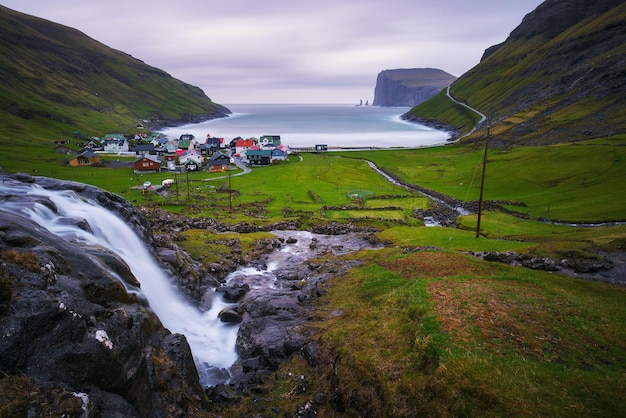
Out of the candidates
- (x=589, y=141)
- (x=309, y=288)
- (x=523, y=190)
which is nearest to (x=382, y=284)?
(x=309, y=288)

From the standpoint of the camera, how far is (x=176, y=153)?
155 m

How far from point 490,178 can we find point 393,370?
98186 mm

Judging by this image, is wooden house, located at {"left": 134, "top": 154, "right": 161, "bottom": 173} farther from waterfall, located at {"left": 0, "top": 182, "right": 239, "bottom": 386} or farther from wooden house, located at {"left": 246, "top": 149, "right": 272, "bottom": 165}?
waterfall, located at {"left": 0, "top": 182, "right": 239, "bottom": 386}

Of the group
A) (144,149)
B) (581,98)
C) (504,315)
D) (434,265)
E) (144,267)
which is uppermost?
(581,98)

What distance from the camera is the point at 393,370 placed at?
1970cm

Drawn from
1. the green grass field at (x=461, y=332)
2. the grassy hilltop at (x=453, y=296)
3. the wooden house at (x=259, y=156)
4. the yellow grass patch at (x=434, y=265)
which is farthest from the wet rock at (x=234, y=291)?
the wooden house at (x=259, y=156)

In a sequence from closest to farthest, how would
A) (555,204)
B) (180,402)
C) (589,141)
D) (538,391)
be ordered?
(538,391), (180,402), (555,204), (589,141)

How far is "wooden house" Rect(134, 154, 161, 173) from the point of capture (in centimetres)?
12338

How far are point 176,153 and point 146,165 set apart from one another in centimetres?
3186

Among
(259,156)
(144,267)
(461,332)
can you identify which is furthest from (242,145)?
(461,332)

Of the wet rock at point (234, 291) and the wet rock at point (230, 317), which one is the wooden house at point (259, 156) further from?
the wet rock at point (230, 317)

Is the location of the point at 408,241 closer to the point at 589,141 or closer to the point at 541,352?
the point at 541,352

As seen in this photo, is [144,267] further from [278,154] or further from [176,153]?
[176,153]

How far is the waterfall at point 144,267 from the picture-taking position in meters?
27.0
